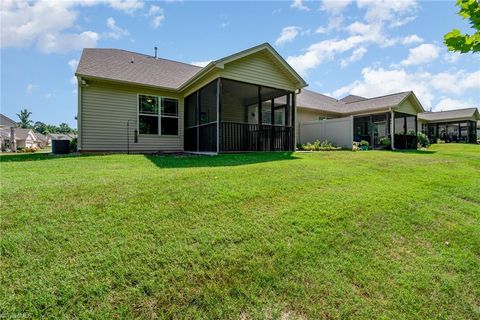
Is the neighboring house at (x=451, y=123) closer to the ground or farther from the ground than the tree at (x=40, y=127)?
closer to the ground

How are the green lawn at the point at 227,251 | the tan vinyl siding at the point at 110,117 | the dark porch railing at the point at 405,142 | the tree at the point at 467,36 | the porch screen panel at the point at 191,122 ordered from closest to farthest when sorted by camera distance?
the green lawn at the point at 227,251
the tree at the point at 467,36
the tan vinyl siding at the point at 110,117
the porch screen panel at the point at 191,122
the dark porch railing at the point at 405,142

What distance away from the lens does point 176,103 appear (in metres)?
13.5

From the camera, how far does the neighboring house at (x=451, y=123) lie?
28.3m

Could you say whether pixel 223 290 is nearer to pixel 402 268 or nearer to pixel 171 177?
pixel 402 268

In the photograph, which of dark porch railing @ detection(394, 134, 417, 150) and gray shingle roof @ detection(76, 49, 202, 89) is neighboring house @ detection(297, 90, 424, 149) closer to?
dark porch railing @ detection(394, 134, 417, 150)

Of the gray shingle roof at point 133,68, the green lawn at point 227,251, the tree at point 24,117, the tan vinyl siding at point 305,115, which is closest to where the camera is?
the green lawn at point 227,251

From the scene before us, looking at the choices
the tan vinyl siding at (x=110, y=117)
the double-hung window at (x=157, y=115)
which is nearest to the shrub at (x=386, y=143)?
the double-hung window at (x=157, y=115)

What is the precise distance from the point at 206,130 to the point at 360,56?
9986 mm

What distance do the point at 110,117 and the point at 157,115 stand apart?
212 cm

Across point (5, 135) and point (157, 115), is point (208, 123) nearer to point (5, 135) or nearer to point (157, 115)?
point (157, 115)

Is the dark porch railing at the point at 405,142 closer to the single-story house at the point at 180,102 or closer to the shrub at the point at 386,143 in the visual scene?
the shrub at the point at 386,143

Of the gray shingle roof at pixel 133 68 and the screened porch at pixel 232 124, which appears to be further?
the gray shingle roof at pixel 133 68

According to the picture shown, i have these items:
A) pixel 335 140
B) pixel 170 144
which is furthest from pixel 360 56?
pixel 170 144

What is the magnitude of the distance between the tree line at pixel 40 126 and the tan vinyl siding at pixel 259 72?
95966mm
